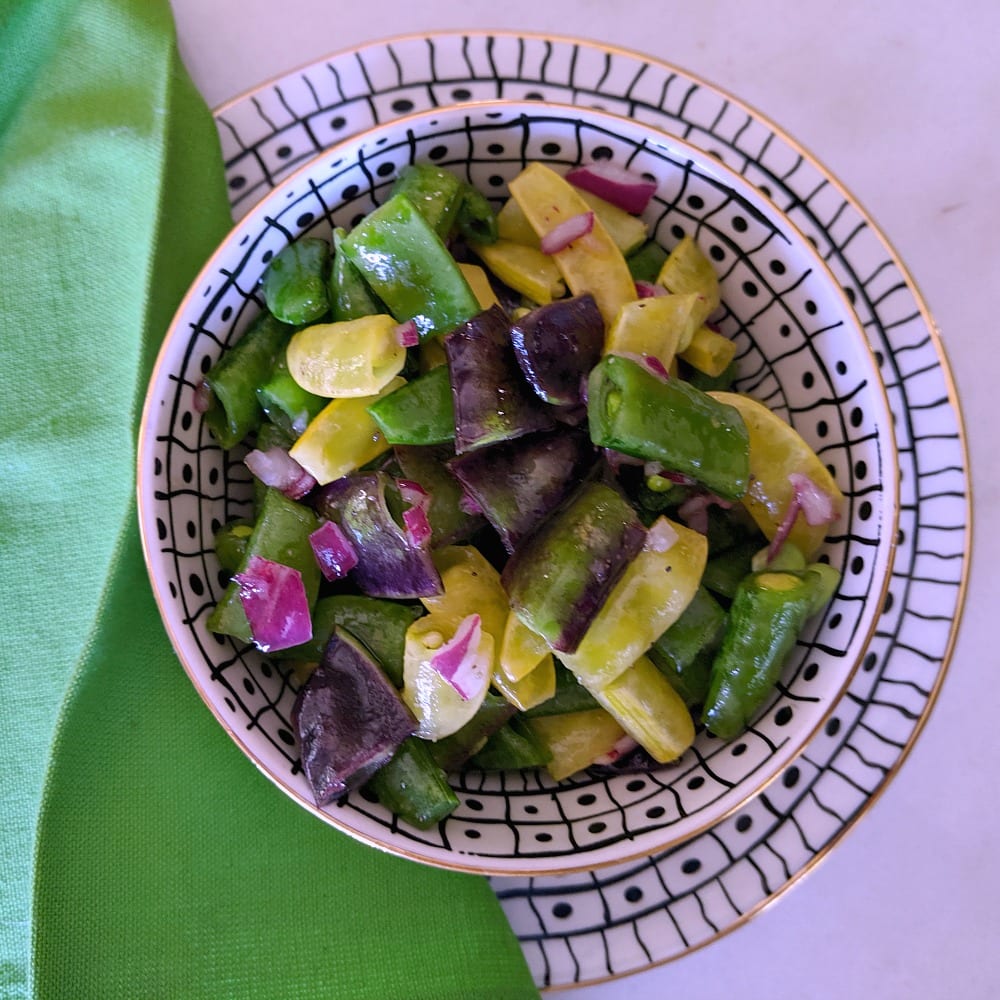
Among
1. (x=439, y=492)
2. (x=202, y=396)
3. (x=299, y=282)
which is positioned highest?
(x=299, y=282)

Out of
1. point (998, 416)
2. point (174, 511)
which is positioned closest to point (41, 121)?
point (174, 511)

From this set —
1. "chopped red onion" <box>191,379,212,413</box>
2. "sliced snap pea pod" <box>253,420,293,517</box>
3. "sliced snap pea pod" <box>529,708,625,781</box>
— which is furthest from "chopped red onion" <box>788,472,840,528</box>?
"chopped red onion" <box>191,379,212,413</box>

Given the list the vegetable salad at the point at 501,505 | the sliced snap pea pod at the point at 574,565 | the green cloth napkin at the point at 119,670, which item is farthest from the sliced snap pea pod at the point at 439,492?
the green cloth napkin at the point at 119,670

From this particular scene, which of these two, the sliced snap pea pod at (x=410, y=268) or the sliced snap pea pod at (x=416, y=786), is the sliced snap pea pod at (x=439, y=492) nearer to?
the sliced snap pea pod at (x=410, y=268)

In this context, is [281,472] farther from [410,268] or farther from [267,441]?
[410,268]

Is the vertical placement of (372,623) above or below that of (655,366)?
below

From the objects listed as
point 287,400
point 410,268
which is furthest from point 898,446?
point 287,400

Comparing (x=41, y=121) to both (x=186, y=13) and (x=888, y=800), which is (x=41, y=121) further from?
(x=888, y=800)

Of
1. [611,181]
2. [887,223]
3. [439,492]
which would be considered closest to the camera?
[439,492]
